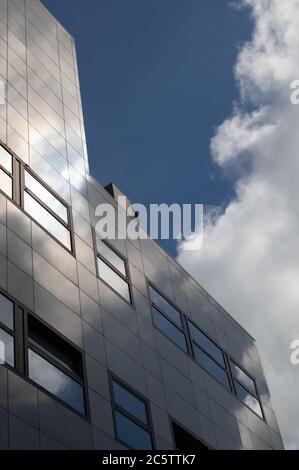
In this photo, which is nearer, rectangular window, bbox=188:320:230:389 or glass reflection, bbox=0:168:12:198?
glass reflection, bbox=0:168:12:198

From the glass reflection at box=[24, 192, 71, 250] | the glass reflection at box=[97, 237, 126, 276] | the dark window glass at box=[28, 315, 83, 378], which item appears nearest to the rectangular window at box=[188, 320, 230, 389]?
the glass reflection at box=[97, 237, 126, 276]

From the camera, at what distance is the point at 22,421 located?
715 inches

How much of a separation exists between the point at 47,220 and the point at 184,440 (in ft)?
29.2

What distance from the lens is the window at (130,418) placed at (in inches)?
883

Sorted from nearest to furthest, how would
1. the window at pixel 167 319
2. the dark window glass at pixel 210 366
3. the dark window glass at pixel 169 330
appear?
the dark window glass at pixel 169 330 < the window at pixel 167 319 < the dark window glass at pixel 210 366

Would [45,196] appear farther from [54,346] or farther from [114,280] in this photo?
[54,346]

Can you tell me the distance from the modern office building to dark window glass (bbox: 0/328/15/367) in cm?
4

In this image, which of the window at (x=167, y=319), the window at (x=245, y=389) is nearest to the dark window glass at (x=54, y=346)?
the window at (x=167, y=319)

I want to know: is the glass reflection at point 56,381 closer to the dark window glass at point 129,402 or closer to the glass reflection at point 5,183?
the dark window glass at point 129,402

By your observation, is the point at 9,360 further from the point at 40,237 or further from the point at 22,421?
the point at 40,237

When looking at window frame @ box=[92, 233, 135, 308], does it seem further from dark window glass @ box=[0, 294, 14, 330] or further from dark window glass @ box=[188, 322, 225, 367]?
dark window glass @ box=[0, 294, 14, 330]

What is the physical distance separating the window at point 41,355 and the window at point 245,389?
13.5 m

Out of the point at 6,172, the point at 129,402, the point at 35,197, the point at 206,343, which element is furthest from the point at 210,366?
the point at 6,172

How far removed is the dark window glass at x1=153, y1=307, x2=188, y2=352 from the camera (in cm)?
2914
